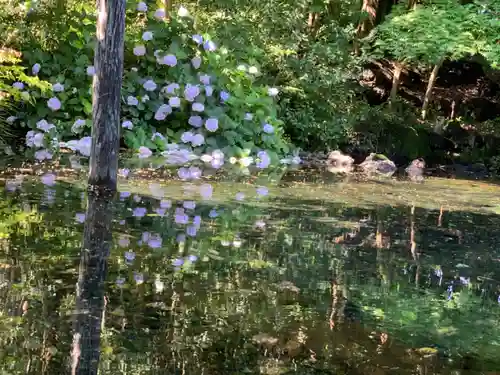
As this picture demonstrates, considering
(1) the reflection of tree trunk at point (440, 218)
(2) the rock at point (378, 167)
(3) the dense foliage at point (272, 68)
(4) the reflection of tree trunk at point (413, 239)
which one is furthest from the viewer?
(2) the rock at point (378, 167)

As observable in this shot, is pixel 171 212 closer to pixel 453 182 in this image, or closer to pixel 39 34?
pixel 39 34

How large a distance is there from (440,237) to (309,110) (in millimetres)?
7163

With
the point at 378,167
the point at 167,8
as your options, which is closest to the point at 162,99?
the point at 167,8

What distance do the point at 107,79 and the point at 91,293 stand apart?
2731mm

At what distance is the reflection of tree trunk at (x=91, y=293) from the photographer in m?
2.42

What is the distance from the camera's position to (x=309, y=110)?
12.4 m

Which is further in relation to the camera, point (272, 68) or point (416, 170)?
point (272, 68)

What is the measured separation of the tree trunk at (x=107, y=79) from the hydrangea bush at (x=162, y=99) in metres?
3.38

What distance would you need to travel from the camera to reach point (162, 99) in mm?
9859

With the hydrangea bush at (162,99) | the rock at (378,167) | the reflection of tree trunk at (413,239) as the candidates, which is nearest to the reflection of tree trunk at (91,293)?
the reflection of tree trunk at (413,239)

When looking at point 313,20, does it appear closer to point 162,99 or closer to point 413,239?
point 162,99

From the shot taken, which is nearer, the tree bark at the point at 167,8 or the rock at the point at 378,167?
the tree bark at the point at 167,8

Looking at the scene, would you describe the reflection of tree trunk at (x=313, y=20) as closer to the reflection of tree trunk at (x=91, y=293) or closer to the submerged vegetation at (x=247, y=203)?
the submerged vegetation at (x=247, y=203)

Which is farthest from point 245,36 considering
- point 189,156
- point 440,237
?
point 440,237
